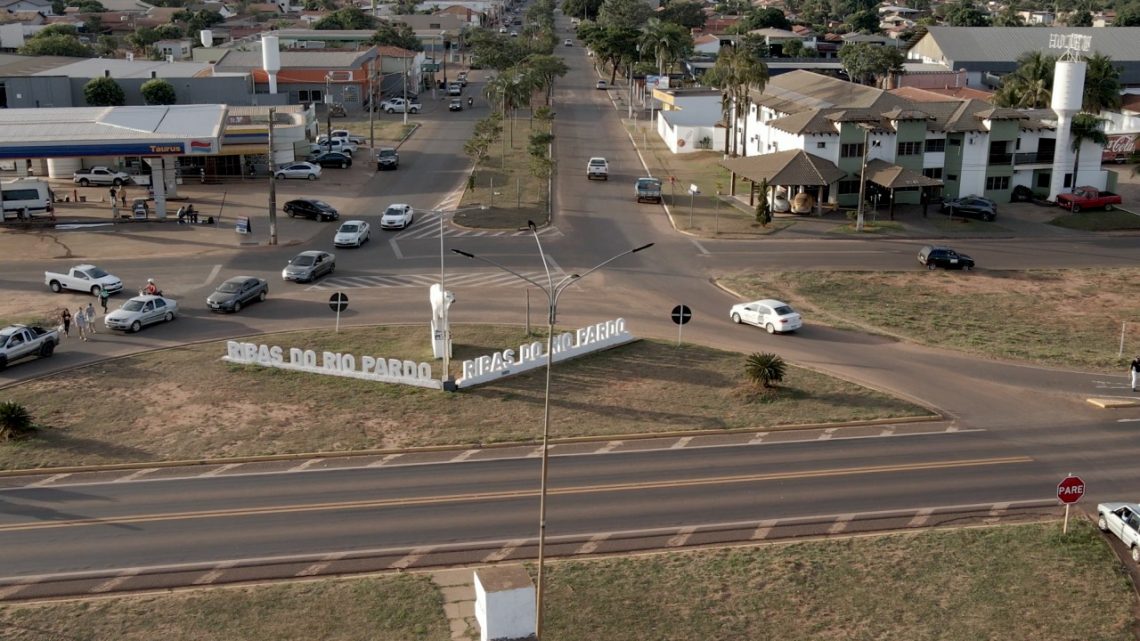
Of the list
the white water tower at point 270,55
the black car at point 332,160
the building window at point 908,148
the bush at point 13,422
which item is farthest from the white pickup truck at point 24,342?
the white water tower at point 270,55

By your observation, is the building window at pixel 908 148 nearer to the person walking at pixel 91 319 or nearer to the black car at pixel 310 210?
the black car at pixel 310 210

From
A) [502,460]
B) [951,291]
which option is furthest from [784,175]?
[502,460]

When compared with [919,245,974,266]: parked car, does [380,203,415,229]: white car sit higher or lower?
higher

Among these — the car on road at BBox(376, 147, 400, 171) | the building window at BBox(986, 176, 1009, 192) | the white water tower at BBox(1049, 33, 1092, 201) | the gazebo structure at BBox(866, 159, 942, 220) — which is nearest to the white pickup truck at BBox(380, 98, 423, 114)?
the car on road at BBox(376, 147, 400, 171)

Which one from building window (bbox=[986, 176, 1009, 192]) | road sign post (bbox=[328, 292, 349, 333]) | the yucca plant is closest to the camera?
the yucca plant

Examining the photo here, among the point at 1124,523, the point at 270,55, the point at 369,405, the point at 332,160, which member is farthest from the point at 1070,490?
the point at 270,55

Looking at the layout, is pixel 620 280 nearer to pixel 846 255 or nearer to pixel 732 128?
pixel 846 255

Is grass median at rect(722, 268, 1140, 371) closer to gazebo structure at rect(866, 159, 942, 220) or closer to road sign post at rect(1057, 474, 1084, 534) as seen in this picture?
gazebo structure at rect(866, 159, 942, 220)
